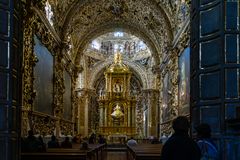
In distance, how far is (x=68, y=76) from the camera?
26.0 meters

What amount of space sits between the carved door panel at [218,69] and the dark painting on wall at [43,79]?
359 inches

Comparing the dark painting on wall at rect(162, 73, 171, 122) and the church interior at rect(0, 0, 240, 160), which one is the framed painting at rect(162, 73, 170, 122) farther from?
the church interior at rect(0, 0, 240, 160)

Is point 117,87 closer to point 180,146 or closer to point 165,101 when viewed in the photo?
point 165,101

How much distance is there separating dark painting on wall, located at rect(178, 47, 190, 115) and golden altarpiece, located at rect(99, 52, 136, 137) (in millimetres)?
17873

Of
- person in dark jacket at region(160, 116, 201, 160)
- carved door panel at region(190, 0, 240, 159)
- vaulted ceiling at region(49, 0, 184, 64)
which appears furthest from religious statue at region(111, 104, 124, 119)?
person in dark jacket at region(160, 116, 201, 160)

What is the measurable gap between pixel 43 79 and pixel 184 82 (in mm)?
5721

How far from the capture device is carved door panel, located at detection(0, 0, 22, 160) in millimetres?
7230

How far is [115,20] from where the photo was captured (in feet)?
91.2

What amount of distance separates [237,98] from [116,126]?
30449 mm

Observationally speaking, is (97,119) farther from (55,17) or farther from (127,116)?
(55,17)

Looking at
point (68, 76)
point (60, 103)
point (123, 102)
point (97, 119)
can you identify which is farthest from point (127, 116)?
point (60, 103)

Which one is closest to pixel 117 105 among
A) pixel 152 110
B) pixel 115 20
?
pixel 152 110

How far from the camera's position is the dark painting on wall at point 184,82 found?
1750cm

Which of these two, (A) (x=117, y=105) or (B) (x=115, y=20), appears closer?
(B) (x=115, y=20)
